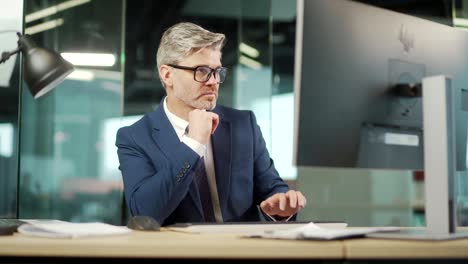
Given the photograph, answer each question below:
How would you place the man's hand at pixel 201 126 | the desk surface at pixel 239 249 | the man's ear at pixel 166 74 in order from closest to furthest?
1. the desk surface at pixel 239 249
2. the man's hand at pixel 201 126
3. the man's ear at pixel 166 74

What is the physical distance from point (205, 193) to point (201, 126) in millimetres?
311

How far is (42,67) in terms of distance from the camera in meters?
1.99

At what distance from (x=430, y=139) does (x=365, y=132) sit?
0.14 meters

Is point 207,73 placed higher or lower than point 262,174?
higher

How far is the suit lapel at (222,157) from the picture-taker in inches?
86.7

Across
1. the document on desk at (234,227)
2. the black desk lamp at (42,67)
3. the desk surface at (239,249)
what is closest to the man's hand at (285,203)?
the document on desk at (234,227)

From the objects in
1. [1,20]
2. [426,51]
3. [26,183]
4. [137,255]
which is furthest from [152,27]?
[137,255]

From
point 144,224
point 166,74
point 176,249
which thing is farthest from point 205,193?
point 176,249

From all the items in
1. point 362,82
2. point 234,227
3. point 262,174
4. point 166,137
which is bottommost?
point 234,227

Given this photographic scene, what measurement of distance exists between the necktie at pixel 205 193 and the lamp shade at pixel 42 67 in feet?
1.76

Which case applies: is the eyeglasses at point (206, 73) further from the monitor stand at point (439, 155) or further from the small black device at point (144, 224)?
the monitor stand at point (439, 155)

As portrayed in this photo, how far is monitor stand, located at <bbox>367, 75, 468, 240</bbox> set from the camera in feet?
4.73

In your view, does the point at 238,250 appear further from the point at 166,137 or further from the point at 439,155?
the point at 166,137

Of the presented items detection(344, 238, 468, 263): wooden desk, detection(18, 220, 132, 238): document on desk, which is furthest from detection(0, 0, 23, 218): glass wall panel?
detection(344, 238, 468, 263): wooden desk
